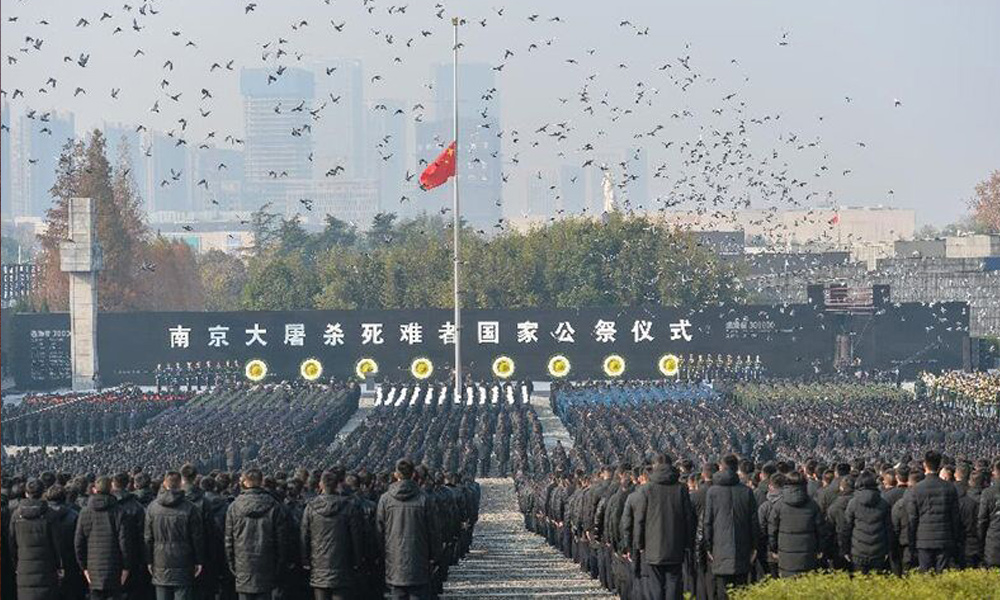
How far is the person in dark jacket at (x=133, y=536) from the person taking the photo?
51.7 ft

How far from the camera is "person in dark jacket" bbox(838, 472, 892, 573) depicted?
54.6ft

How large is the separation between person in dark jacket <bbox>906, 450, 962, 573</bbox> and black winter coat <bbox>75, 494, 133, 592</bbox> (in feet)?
18.8

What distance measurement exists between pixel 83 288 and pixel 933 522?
47.1 m

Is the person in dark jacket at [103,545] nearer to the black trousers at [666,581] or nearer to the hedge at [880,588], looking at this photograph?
the black trousers at [666,581]

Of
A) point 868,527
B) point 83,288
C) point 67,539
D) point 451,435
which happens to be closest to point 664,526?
point 868,527

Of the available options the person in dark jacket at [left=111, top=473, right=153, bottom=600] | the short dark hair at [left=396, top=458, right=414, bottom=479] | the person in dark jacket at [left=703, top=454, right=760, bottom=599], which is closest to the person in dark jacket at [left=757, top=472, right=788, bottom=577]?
the person in dark jacket at [left=703, top=454, right=760, bottom=599]

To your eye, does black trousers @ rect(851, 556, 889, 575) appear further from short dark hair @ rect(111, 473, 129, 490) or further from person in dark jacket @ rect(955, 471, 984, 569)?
short dark hair @ rect(111, 473, 129, 490)

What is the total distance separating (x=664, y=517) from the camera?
52.4 ft

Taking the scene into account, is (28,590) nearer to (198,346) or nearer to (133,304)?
(198,346)

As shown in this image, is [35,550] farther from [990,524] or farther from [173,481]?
[990,524]

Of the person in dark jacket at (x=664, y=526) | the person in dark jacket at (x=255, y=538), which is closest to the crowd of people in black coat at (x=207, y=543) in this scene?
the person in dark jacket at (x=255, y=538)

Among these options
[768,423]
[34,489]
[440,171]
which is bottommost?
[768,423]

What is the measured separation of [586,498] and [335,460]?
11.5m

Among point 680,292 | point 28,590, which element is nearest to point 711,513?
point 28,590
